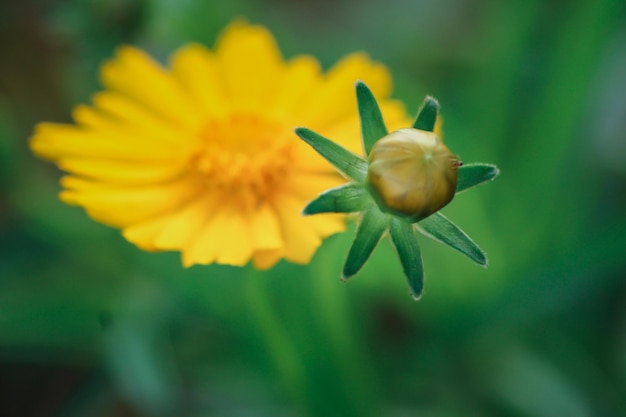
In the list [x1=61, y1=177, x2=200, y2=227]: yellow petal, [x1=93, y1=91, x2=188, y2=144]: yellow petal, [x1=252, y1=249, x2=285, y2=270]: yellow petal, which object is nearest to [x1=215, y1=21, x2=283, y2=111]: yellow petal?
[x1=93, y1=91, x2=188, y2=144]: yellow petal

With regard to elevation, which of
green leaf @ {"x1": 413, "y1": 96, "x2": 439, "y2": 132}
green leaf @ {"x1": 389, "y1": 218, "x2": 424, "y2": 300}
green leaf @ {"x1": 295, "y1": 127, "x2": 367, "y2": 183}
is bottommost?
green leaf @ {"x1": 389, "y1": 218, "x2": 424, "y2": 300}

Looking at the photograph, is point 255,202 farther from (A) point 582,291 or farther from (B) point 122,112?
(A) point 582,291

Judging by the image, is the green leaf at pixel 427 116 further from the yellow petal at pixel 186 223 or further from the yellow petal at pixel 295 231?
the yellow petal at pixel 186 223

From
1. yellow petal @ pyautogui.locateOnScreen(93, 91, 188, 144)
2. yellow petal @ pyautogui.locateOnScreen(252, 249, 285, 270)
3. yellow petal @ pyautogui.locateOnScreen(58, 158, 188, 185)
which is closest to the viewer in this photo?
yellow petal @ pyautogui.locateOnScreen(252, 249, 285, 270)

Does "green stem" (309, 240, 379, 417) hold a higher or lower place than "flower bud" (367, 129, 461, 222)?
lower

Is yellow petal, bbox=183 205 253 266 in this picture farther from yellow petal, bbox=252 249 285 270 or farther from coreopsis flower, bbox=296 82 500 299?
coreopsis flower, bbox=296 82 500 299

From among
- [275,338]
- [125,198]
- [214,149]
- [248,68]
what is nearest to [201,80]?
[248,68]

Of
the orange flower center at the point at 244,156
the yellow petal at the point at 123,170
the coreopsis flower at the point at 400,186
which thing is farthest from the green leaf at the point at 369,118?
the yellow petal at the point at 123,170
